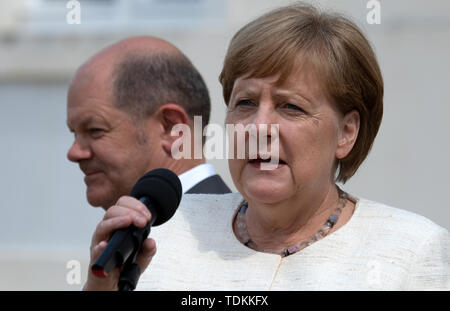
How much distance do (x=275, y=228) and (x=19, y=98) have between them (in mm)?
5218

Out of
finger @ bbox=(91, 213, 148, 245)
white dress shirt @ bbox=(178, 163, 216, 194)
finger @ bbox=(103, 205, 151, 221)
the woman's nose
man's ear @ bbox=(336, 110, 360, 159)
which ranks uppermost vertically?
the woman's nose

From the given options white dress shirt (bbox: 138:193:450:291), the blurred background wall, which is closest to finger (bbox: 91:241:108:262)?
white dress shirt (bbox: 138:193:450:291)

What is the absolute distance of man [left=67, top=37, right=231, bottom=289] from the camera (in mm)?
3604

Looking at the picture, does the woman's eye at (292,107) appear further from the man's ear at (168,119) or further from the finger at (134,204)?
the man's ear at (168,119)

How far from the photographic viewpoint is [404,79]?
20.2ft

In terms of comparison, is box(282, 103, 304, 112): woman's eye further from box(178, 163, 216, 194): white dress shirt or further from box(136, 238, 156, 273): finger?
box(178, 163, 216, 194): white dress shirt

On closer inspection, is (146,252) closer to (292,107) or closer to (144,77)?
(292,107)

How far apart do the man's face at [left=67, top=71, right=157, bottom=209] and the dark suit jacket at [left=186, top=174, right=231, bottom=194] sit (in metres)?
0.27

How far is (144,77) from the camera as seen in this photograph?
145 inches

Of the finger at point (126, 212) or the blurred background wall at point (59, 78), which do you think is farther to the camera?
the blurred background wall at point (59, 78)

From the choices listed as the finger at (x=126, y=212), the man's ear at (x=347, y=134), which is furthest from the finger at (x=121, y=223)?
the man's ear at (x=347, y=134)

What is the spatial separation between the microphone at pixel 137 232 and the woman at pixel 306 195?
34 centimetres

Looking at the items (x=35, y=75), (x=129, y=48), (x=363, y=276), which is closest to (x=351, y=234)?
(x=363, y=276)

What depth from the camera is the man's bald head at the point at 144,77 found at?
3639mm
